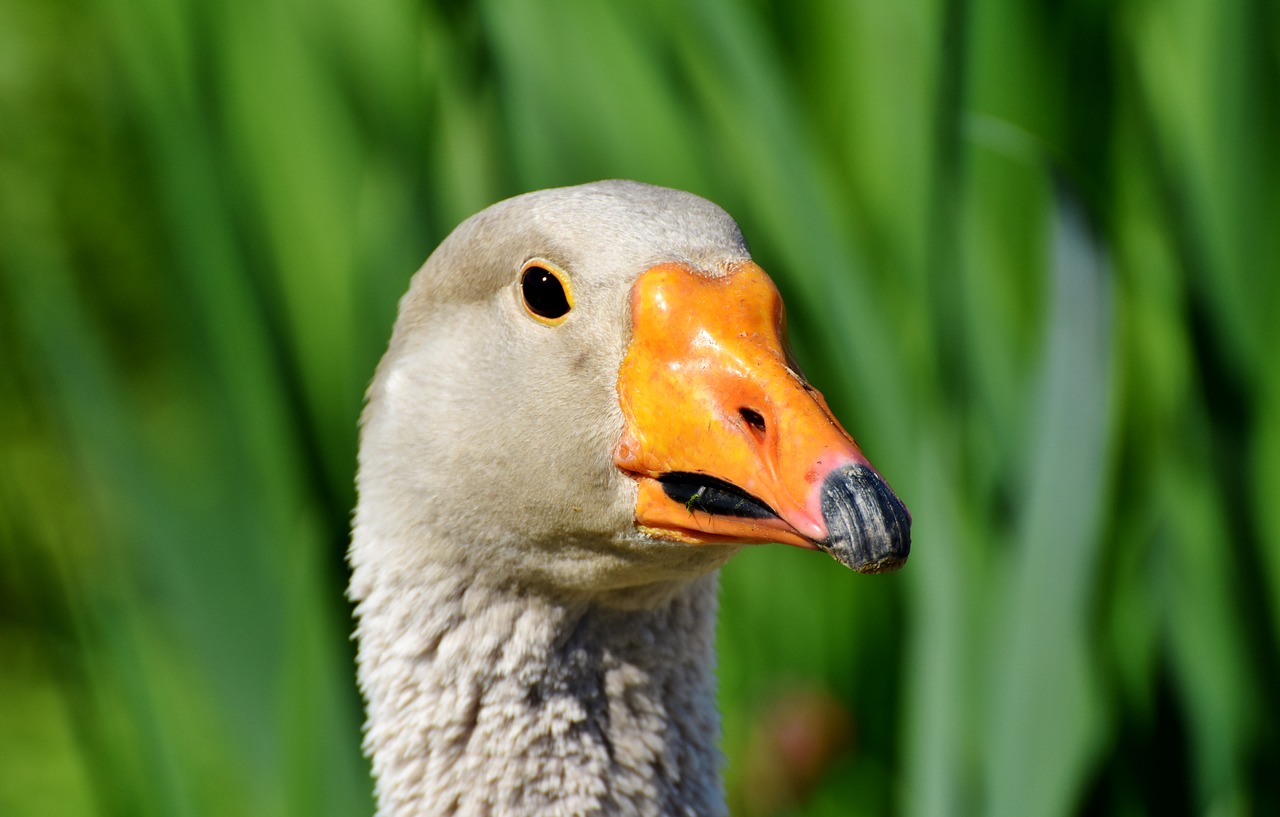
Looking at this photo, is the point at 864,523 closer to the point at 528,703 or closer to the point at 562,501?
the point at 562,501

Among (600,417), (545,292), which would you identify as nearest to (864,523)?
(600,417)

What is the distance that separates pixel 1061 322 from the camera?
67.9 inches

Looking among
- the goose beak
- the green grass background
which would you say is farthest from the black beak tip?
the green grass background

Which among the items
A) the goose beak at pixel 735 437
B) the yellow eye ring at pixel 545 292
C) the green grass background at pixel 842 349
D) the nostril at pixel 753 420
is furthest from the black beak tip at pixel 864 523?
the green grass background at pixel 842 349

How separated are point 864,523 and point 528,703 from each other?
0.63 meters

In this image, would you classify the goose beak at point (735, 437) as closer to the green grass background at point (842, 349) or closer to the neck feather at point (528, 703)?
the neck feather at point (528, 703)

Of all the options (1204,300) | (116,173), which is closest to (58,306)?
(1204,300)

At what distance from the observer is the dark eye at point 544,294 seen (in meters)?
1.49

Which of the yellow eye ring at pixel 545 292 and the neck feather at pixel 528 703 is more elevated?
the yellow eye ring at pixel 545 292

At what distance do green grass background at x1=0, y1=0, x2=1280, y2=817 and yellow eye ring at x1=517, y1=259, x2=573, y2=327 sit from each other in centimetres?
54

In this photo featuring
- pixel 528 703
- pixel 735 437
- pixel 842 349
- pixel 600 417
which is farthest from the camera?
pixel 842 349

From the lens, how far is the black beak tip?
111 centimetres

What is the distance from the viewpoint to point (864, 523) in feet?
3.66

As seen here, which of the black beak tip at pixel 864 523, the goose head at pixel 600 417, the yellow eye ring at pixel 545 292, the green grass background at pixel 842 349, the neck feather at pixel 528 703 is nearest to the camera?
the black beak tip at pixel 864 523
